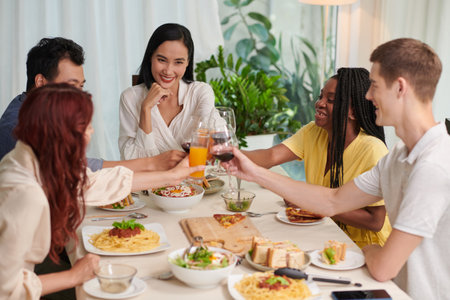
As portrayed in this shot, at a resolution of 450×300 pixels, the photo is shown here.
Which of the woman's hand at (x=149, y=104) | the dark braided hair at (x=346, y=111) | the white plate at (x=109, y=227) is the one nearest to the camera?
the white plate at (x=109, y=227)

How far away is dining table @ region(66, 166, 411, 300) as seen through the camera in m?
1.48

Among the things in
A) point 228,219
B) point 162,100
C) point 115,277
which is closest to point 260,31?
point 162,100

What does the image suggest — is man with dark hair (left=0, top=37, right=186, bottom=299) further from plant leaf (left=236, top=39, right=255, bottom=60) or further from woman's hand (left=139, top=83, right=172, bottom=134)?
plant leaf (left=236, top=39, right=255, bottom=60)

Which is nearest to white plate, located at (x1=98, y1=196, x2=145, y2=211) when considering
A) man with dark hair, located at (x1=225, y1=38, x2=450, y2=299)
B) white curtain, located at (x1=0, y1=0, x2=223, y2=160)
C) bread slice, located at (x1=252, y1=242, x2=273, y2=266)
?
bread slice, located at (x1=252, y1=242, x2=273, y2=266)

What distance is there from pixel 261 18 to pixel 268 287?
14.2 ft

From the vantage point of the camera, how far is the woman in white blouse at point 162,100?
2.94 m

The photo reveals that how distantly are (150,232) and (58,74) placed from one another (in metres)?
0.91

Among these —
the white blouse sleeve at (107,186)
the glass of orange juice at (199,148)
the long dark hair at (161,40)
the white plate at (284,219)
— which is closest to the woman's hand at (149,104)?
the long dark hair at (161,40)

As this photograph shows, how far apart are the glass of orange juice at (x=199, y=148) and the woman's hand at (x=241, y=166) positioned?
126 mm

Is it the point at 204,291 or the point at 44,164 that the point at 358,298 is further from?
the point at 44,164

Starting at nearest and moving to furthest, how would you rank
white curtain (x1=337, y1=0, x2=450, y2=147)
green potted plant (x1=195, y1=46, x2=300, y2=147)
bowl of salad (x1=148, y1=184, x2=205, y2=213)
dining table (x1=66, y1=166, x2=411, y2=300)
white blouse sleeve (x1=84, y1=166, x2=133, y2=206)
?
dining table (x1=66, y1=166, x2=411, y2=300), white blouse sleeve (x1=84, y1=166, x2=133, y2=206), bowl of salad (x1=148, y1=184, x2=205, y2=213), white curtain (x1=337, y1=0, x2=450, y2=147), green potted plant (x1=195, y1=46, x2=300, y2=147)

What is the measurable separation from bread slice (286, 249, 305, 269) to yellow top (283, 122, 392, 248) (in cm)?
66

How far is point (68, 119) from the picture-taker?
56.9 inches

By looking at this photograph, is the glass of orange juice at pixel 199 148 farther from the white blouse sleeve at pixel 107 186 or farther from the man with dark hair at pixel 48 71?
the man with dark hair at pixel 48 71
